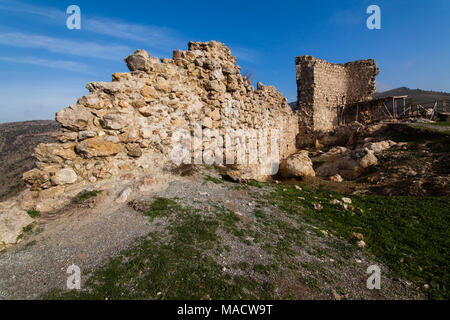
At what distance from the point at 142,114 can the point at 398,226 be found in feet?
26.3

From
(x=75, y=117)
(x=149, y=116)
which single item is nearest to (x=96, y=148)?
(x=75, y=117)

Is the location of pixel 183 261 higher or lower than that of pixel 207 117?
lower

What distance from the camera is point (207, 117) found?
8.27m

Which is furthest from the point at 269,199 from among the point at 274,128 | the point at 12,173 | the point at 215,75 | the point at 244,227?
the point at 12,173

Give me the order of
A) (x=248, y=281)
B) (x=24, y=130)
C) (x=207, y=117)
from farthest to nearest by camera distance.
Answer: (x=24, y=130), (x=207, y=117), (x=248, y=281)

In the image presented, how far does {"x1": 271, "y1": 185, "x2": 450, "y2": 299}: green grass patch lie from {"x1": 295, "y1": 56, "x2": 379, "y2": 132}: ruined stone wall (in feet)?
50.9

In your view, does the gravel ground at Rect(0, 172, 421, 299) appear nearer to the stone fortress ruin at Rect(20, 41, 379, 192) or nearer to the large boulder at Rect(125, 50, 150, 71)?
the stone fortress ruin at Rect(20, 41, 379, 192)

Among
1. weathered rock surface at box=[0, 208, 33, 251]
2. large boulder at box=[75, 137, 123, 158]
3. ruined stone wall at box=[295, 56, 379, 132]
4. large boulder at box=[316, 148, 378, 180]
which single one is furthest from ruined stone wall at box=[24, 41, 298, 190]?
ruined stone wall at box=[295, 56, 379, 132]

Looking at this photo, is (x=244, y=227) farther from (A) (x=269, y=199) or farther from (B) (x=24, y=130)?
(B) (x=24, y=130)

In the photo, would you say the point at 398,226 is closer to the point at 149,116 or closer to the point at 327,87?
the point at 149,116

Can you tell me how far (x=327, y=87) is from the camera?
70.5 feet

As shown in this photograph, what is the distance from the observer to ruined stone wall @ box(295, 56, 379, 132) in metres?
20.8

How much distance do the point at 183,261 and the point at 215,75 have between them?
7.34m
